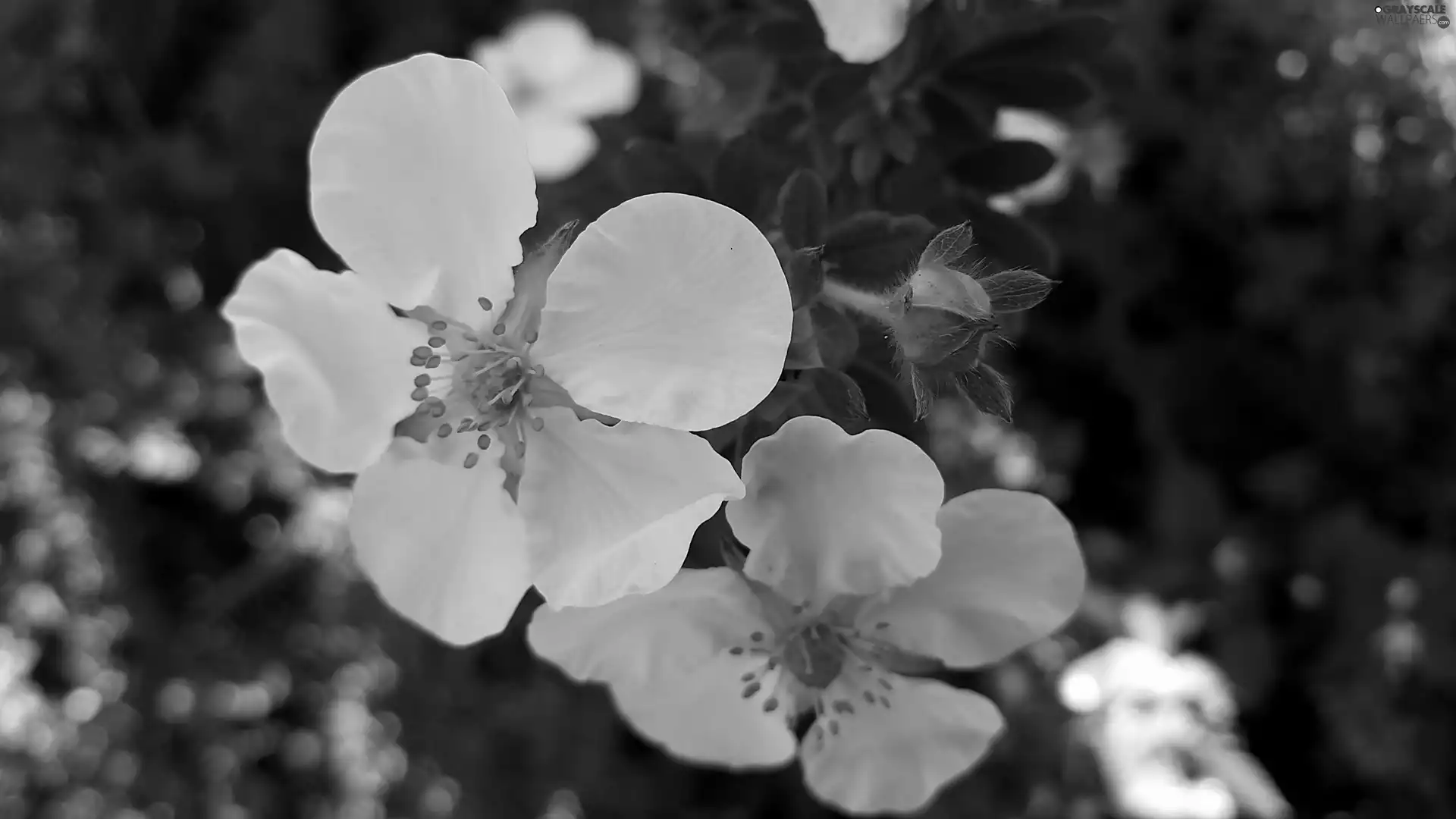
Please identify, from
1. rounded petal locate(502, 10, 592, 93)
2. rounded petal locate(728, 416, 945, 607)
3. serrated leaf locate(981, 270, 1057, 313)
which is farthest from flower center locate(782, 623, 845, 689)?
rounded petal locate(502, 10, 592, 93)

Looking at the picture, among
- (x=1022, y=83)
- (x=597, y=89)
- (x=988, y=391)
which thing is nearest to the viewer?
(x=988, y=391)

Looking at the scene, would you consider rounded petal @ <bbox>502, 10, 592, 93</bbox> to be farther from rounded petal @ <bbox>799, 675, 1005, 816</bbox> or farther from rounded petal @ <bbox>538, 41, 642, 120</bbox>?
rounded petal @ <bbox>799, 675, 1005, 816</bbox>

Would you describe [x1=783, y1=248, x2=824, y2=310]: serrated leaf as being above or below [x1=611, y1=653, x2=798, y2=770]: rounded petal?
above

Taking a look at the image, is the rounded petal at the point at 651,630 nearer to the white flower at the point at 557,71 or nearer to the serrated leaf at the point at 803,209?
the serrated leaf at the point at 803,209

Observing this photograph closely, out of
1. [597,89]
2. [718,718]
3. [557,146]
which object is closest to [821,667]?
[718,718]

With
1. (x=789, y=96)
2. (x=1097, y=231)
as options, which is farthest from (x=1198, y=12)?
(x=789, y=96)

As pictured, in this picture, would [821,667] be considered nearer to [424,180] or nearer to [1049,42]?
[424,180]
